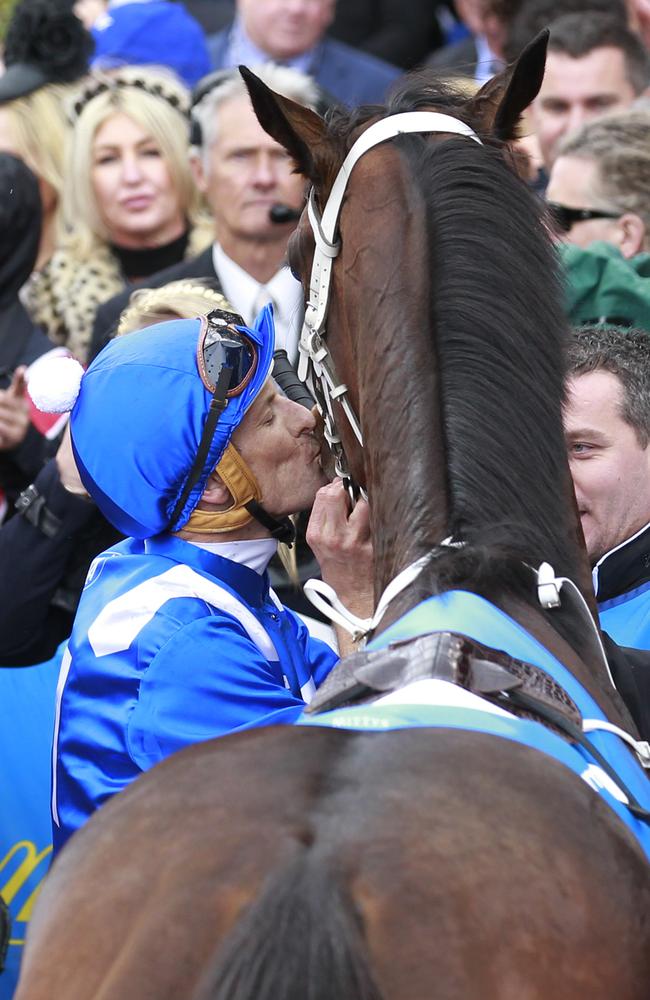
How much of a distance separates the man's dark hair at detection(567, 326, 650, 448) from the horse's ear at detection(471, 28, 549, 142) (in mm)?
755

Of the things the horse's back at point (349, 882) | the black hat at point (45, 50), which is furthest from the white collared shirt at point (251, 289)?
the horse's back at point (349, 882)

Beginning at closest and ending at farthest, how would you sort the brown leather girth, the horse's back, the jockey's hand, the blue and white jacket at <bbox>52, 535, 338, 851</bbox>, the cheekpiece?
the horse's back
the brown leather girth
the blue and white jacket at <bbox>52, 535, 338, 851</bbox>
the jockey's hand
the cheekpiece

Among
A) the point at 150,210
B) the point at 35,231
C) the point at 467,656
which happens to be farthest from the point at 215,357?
the point at 150,210

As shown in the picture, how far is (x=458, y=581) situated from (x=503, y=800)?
543mm

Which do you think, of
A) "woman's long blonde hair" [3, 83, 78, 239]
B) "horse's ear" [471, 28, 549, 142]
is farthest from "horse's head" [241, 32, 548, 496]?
"woman's long blonde hair" [3, 83, 78, 239]

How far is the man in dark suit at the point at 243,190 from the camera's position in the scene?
5.20 meters

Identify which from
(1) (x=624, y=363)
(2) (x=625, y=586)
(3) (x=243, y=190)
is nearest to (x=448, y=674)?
(2) (x=625, y=586)

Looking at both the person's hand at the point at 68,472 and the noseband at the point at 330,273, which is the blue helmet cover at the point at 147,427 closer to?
the noseband at the point at 330,273

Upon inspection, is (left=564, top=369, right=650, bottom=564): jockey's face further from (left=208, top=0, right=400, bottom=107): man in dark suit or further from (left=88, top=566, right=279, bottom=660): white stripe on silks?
(left=208, top=0, right=400, bottom=107): man in dark suit

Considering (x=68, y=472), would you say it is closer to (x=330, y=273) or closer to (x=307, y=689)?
(x=307, y=689)

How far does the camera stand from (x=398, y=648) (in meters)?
2.10

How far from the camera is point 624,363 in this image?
3510 millimetres

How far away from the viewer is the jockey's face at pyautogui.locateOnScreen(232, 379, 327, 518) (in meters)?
3.06

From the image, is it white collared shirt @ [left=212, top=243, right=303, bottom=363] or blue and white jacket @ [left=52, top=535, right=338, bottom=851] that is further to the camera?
white collared shirt @ [left=212, top=243, right=303, bottom=363]
